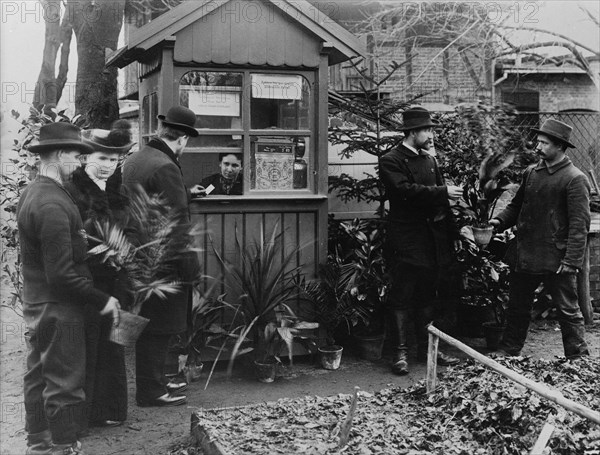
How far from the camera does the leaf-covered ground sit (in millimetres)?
4043

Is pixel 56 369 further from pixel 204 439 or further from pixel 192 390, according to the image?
pixel 192 390

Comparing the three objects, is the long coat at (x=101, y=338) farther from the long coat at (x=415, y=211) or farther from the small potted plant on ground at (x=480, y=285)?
the small potted plant on ground at (x=480, y=285)

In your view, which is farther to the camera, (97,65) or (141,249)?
(97,65)

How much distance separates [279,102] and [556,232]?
2675 millimetres

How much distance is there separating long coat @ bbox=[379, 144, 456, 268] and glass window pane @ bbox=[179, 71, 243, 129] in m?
1.39

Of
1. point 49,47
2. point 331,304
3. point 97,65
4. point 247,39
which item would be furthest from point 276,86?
point 49,47

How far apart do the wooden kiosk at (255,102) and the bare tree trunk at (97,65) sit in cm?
230

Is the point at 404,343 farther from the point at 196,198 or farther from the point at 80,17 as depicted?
the point at 80,17

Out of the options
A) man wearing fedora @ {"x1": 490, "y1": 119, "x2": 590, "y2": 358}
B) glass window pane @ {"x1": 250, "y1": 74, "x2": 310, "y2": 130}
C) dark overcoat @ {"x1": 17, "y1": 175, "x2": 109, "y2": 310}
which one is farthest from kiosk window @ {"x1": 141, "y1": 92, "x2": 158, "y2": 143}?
man wearing fedora @ {"x1": 490, "y1": 119, "x2": 590, "y2": 358}

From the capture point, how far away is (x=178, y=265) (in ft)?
18.6

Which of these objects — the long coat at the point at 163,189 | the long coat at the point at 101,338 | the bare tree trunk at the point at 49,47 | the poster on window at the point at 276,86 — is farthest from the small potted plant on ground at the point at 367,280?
the bare tree trunk at the point at 49,47

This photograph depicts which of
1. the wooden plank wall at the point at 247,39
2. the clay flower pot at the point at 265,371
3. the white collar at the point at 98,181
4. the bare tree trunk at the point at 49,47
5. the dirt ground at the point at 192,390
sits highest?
the bare tree trunk at the point at 49,47

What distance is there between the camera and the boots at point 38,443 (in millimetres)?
4523

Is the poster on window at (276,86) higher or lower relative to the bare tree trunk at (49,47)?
lower
